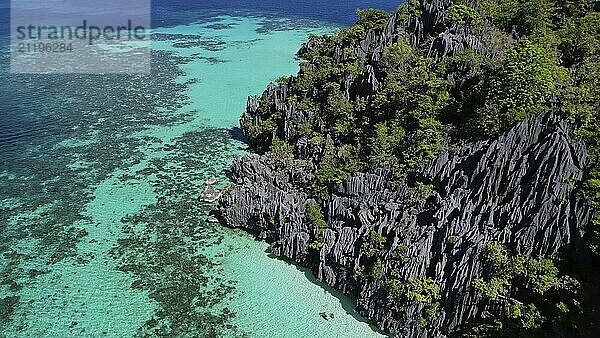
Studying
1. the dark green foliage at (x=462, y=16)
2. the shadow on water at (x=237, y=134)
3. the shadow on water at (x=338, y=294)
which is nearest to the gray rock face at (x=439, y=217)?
the shadow on water at (x=338, y=294)

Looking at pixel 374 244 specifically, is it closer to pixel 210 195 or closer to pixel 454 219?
pixel 454 219

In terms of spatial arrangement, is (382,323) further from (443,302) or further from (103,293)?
(103,293)

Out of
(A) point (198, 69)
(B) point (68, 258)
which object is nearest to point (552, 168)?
(B) point (68, 258)

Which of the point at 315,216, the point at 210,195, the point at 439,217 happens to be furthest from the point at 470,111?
the point at 210,195

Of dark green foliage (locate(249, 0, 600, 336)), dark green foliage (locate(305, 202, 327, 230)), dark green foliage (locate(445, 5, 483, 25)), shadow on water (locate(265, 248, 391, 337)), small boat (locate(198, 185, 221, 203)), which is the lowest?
shadow on water (locate(265, 248, 391, 337))

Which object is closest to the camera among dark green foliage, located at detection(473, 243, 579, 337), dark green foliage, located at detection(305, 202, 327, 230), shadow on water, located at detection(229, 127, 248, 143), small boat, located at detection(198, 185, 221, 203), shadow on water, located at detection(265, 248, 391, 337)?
dark green foliage, located at detection(473, 243, 579, 337)

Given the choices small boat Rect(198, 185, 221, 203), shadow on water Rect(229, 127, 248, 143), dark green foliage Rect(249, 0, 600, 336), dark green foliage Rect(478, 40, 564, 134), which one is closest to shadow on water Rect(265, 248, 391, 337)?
dark green foliage Rect(249, 0, 600, 336)

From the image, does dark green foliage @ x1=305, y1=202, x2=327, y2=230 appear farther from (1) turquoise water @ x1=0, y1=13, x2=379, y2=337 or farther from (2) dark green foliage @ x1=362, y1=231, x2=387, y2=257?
(2) dark green foliage @ x1=362, y1=231, x2=387, y2=257
